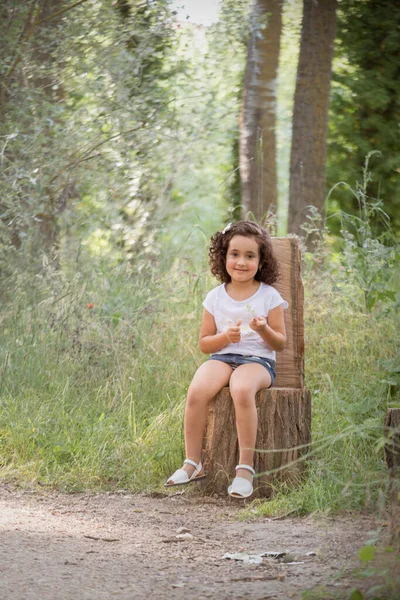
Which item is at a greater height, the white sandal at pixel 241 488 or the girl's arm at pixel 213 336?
the girl's arm at pixel 213 336

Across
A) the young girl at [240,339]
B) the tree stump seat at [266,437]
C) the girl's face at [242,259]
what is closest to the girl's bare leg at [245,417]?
the young girl at [240,339]

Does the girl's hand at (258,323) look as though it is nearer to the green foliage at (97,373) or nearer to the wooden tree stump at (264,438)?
the wooden tree stump at (264,438)

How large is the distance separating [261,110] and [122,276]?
380 centimetres

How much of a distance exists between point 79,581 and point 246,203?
7.22 metres

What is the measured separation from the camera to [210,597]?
2.87 m

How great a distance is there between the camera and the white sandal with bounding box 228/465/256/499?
14.1 ft

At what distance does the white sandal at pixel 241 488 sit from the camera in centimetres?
429

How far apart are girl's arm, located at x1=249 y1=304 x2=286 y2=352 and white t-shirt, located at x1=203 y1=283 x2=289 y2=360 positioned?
4cm

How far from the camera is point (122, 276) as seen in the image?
23.5ft

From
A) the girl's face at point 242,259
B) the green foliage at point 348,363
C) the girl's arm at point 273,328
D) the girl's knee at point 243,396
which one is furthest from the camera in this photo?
the girl's face at point 242,259

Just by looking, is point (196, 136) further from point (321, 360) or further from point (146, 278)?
point (321, 360)

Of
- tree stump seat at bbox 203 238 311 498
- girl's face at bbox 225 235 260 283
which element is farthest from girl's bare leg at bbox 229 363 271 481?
girl's face at bbox 225 235 260 283

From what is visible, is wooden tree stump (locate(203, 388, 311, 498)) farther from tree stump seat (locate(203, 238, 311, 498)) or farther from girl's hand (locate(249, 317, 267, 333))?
girl's hand (locate(249, 317, 267, 333))

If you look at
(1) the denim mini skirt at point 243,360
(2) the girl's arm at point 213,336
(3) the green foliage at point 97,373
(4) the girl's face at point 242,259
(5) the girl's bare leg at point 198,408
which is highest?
(4) the girl's face at point 242,259
